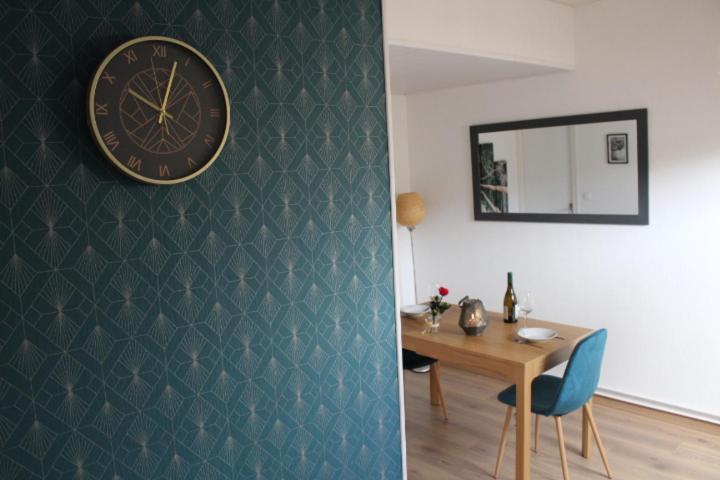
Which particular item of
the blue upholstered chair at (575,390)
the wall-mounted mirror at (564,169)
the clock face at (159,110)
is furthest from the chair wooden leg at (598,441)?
the clock face at (159,110)

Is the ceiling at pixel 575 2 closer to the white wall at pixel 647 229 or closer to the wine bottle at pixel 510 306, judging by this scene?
the white wall at pixel 647 229

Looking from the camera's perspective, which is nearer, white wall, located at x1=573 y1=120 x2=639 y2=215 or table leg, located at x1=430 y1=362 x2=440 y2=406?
white wall, located at x1=573 y1=120 x2=639 y2=215

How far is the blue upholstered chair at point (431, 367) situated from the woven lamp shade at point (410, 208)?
4.19ft

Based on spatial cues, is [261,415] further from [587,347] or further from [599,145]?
[599,145]

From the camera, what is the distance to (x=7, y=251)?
170 centimetres

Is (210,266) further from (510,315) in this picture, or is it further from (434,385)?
(434,385)

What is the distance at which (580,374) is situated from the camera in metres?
2.84

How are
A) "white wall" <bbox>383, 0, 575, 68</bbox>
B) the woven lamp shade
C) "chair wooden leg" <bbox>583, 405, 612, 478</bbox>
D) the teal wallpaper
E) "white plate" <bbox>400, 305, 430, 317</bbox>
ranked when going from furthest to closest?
the woven lamp shade → "white plate" <bbox>400, 305, 430, 317</bbox> → "chair wooden leg" <bbox>583, 405, 612, 478</bbox> → "white wall" <bbox>383, 0, 575, 68</bbox> → the teal wallpaper

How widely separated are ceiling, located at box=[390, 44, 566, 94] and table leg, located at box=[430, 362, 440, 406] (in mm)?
1825

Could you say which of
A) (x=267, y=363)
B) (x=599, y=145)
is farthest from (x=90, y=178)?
(x=599, y=145)

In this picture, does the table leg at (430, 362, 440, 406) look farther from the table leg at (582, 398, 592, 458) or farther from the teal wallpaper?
the teal wallpaper

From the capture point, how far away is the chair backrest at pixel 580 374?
279cm

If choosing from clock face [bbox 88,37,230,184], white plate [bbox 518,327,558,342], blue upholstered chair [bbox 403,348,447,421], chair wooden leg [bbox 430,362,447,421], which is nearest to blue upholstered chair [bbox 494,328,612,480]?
white plate [bbox 518,327,558,342]

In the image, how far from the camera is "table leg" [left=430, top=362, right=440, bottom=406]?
3930mm
